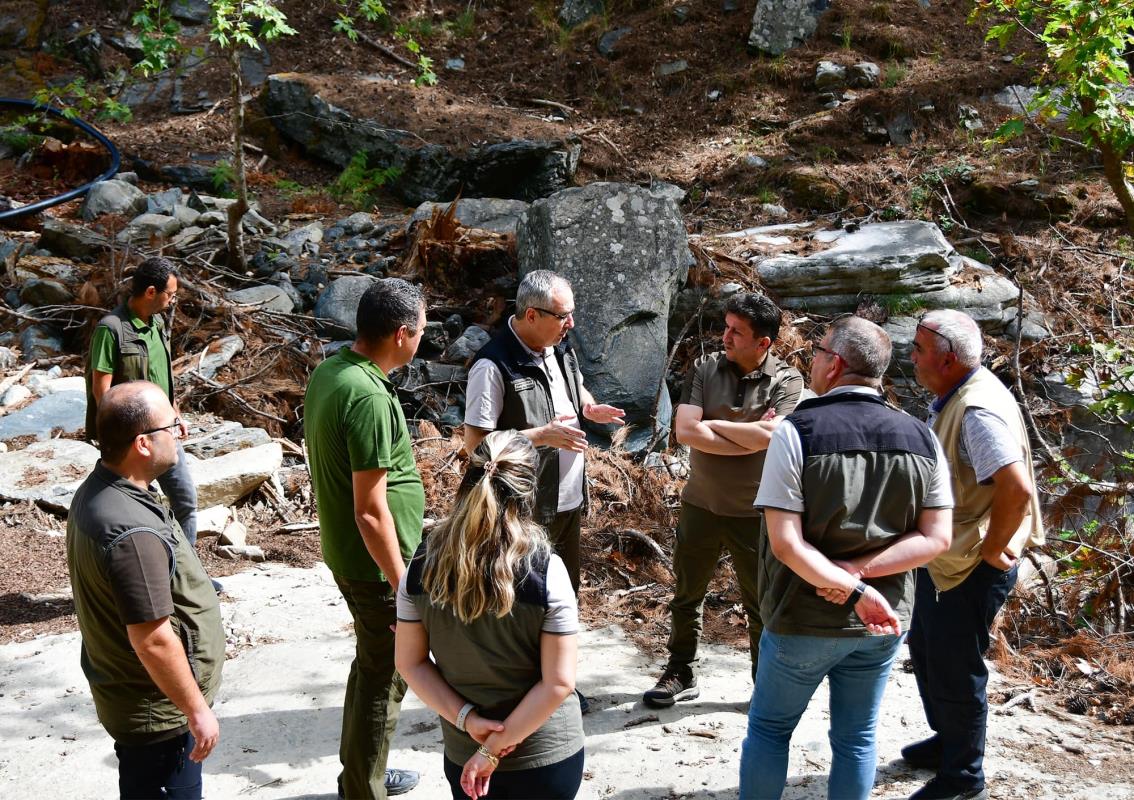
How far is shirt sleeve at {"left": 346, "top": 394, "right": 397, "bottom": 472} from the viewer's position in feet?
10.3

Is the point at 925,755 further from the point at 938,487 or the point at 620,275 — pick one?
the point at 620,275

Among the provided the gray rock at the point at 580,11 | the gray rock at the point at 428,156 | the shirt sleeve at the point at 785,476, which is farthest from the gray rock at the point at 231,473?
the gray rock at the point at 580,11

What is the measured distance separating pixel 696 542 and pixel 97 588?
2.57 meters

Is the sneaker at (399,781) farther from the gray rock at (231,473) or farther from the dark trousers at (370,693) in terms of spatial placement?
the gray rock at (231,473)

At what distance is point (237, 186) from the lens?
9.51 metres

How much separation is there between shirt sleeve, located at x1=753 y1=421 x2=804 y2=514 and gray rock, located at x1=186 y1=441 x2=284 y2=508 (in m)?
4.80

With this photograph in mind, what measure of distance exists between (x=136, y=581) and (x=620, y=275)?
626cm

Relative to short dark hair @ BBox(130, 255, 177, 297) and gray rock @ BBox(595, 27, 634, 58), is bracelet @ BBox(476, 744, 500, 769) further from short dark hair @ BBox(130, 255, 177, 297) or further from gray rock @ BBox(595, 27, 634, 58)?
gray rock @ BBox(595, 27, 634, 58)

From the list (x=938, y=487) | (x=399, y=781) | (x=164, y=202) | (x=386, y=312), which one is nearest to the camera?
(x=938, y=487)

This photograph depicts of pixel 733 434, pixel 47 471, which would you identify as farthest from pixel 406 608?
pixel 47 471

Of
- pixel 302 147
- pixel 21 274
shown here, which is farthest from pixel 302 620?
pixel 302 147

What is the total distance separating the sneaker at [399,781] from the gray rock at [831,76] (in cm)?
1269

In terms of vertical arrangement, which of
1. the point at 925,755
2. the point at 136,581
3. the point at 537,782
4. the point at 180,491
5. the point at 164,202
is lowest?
the point at 925,755

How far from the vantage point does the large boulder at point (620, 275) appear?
8.12m
